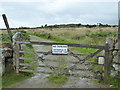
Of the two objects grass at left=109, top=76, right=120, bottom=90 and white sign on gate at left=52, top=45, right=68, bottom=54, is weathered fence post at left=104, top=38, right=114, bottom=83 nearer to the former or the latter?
grass at left=109, top=76, right=120, bottom=90

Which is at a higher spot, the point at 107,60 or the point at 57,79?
the point at 107,60

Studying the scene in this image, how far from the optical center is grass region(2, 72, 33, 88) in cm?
596

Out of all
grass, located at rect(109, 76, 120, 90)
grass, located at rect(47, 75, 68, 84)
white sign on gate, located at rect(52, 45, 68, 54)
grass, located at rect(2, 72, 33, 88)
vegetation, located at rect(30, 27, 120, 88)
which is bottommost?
grass, located at rect(109, 76, 120, 90)

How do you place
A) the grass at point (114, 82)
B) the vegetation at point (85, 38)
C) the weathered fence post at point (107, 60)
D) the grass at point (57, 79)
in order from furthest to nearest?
the vegetation at point (85, 38), the grass at point (57, 79), the weathered fence post at point (107, 60), the grass at point (114, 82)

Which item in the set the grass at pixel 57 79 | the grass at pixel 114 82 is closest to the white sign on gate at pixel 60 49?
the grass at pixel 57 79

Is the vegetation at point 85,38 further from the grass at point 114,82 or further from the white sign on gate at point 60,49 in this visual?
the white sign on gate at point 60,49

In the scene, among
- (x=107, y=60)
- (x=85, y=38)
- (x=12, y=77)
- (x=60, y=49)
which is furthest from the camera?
(x=85, y=38)

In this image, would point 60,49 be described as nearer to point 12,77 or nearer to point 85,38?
point 12,77

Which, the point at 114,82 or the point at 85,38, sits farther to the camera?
the point at 85,38

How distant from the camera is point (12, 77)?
21.5 feet

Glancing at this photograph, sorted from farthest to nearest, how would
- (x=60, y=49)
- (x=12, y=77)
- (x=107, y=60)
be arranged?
(x=12, y=77) → (x=60, y=49) → (x=107, y=60)

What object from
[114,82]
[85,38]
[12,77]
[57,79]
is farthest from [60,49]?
[85,38]

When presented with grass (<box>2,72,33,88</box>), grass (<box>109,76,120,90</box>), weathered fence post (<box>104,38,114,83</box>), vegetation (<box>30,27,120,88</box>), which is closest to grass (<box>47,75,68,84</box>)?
vegetation (<box>30,27,120,88</box>)

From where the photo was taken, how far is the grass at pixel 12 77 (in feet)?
19.6
